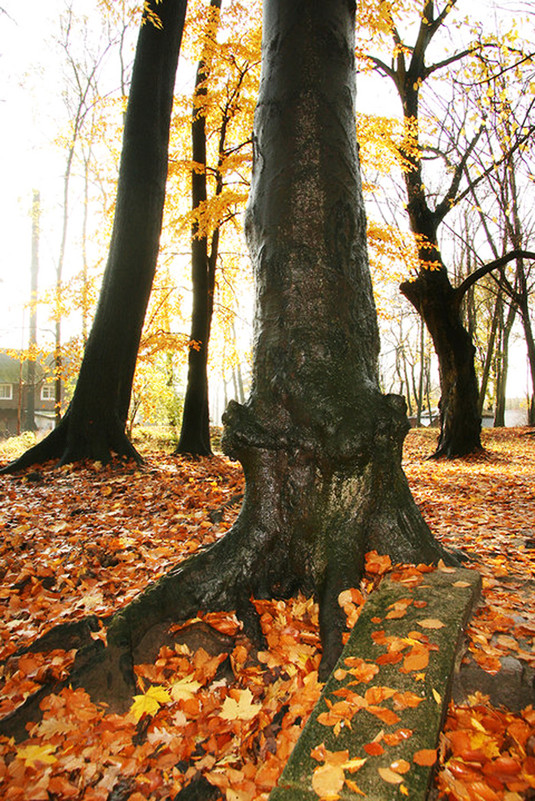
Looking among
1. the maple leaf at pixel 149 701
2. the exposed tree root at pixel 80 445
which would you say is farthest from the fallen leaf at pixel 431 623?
the exposed tree root at pixel 80 445

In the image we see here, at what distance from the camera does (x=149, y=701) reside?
1994mm

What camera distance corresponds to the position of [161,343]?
9.44 metres

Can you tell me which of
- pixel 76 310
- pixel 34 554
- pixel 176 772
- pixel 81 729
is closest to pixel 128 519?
pixel 34 554

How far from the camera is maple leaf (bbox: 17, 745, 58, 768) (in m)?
1.77

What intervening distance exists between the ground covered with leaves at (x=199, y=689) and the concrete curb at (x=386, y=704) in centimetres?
8

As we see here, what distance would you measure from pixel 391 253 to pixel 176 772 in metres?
9.51

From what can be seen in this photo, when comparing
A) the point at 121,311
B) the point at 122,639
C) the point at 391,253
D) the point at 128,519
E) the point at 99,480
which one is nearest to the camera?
the point at 122,639

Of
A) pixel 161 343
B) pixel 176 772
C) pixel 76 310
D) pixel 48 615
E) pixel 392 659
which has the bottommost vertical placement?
pixel 176 772

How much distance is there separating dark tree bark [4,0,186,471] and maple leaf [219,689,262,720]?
494 cm

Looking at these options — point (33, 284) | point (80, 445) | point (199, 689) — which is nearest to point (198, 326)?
point (80, 445)

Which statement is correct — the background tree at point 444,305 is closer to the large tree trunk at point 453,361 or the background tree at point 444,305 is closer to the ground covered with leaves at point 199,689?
the large tree trunk at point 453,361

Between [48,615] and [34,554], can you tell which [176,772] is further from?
[34,554]

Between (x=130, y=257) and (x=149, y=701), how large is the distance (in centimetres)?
605

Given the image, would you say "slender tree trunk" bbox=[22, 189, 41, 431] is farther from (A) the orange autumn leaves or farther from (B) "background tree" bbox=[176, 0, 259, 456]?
(A) the orange autumn leaves
